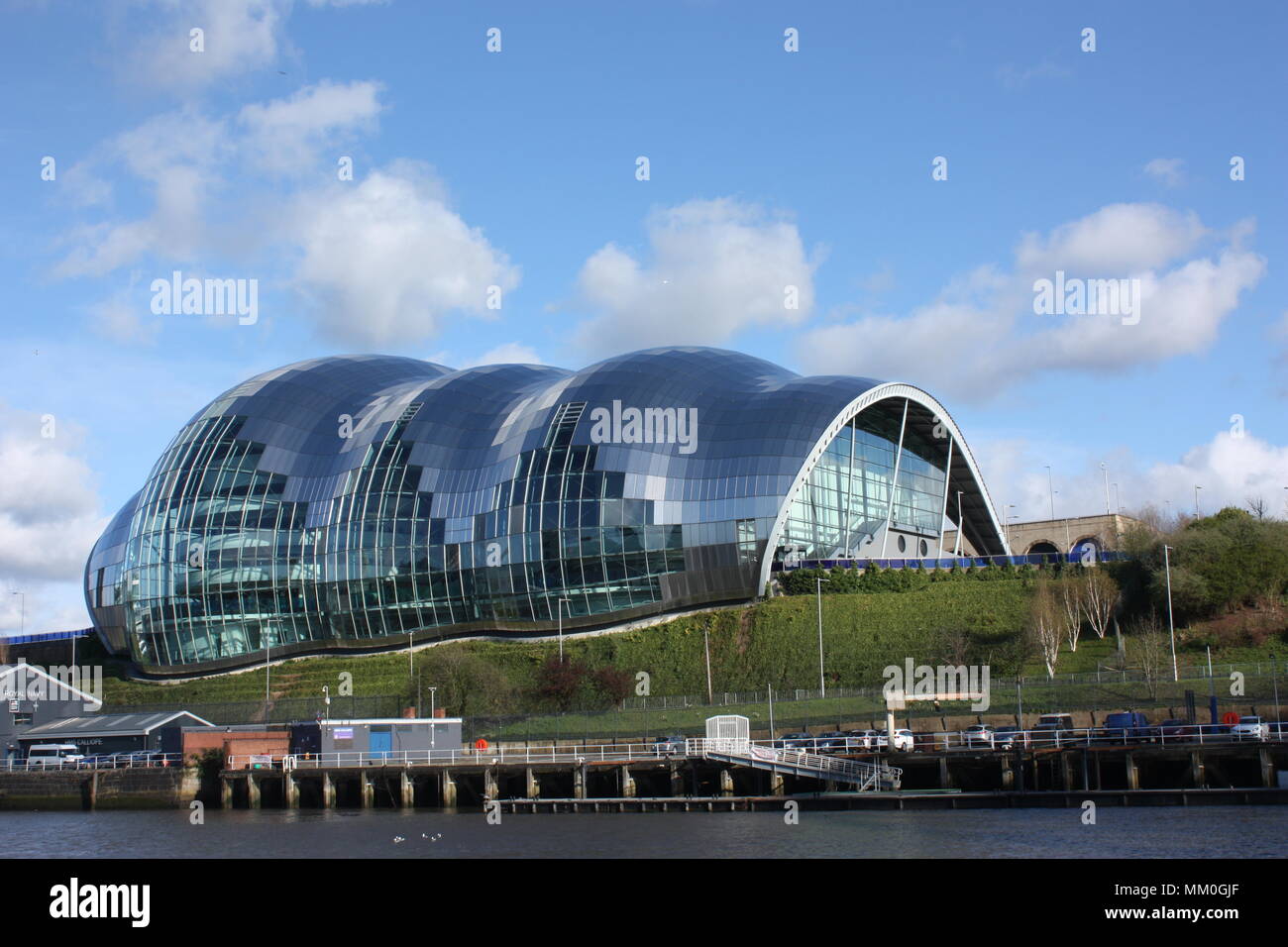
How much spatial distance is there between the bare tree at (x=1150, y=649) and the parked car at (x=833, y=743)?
1607cm

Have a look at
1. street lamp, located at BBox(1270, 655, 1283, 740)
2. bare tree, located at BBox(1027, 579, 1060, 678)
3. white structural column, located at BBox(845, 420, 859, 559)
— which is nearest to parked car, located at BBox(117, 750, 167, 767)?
bare tree, located at BBox(1027, 579, 1060, 678)

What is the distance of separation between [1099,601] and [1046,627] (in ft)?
24.2

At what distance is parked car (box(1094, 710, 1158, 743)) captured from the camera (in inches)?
2092

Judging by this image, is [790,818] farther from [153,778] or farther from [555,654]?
[555,654]

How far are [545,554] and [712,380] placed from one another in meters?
18.4

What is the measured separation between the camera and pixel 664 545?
9338 centimetres

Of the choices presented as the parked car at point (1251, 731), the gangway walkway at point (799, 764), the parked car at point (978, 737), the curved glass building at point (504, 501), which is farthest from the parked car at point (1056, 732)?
the curved glass building at point (504, 501)

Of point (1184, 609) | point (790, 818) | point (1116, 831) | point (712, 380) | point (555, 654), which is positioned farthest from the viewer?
point (712, 380)

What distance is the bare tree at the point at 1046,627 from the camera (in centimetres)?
7650

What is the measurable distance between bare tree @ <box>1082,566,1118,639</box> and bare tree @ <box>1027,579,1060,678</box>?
7.39 feet

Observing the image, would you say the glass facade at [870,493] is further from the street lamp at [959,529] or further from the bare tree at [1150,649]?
the bare tree at [1150,649]

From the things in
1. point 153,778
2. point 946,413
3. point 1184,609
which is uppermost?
point 946,413
